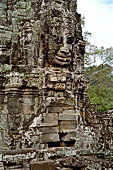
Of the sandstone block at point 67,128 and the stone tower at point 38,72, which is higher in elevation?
the stone tower at point 38,72

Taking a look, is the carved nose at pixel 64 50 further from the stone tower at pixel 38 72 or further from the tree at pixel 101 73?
the tree at pixel 101 73

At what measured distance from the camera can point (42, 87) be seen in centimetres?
553

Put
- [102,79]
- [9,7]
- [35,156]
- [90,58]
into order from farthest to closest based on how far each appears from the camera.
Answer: [102,79] → [90,58] → [9,7] → [35,156]

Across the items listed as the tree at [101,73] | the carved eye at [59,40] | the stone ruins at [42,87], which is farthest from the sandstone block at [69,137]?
the tree at [101,73]

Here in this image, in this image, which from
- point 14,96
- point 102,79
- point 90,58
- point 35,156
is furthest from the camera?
point 102,79

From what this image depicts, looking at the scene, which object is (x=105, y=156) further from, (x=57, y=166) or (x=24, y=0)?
(x=24, y=0)

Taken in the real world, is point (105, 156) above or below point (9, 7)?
below

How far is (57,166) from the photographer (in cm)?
475

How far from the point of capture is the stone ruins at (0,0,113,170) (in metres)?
5.28

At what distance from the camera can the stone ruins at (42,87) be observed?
5277mm

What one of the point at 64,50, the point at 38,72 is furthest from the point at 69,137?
the point at 64,50

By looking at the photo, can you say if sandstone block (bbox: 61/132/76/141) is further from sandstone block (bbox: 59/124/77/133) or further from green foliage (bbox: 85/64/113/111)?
green foliage (bbox: 85/64/113/111)

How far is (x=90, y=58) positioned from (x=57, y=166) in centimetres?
1707

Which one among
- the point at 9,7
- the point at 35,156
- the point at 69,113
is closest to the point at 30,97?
the point at 69,113
